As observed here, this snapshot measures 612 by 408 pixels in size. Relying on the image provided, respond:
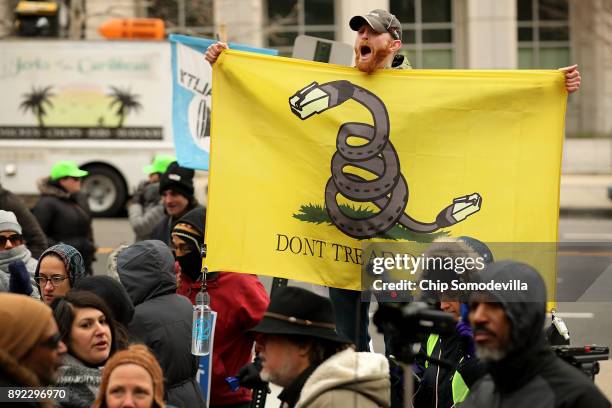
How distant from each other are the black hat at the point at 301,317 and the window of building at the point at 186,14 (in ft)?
90.1

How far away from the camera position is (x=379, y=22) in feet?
21.0

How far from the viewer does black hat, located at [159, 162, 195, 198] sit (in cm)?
899

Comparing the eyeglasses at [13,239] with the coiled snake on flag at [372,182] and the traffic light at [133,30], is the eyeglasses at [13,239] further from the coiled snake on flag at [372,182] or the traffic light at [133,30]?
the traffic light at [133,30]

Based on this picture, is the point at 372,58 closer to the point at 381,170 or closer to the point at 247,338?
the point at 381,170

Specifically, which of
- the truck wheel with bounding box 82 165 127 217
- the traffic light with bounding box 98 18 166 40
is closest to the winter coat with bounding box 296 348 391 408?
the truck wheel with bounding box 82 165 127 217

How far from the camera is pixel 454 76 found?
21.3 ft

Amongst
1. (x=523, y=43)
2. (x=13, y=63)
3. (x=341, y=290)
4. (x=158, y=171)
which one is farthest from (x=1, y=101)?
(x=341, y=290)

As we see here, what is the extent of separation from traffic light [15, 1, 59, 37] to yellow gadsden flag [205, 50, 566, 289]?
17682 mm

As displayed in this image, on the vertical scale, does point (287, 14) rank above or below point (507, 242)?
above

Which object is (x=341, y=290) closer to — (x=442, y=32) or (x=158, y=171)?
(x=158, y=171)

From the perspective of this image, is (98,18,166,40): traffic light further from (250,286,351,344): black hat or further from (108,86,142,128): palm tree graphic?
(250,286,351,344): black hat

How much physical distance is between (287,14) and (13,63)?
1096 centimetres

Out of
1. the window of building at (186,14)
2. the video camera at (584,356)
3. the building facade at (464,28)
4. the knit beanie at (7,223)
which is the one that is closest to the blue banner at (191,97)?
the knit beanie at (7,223)

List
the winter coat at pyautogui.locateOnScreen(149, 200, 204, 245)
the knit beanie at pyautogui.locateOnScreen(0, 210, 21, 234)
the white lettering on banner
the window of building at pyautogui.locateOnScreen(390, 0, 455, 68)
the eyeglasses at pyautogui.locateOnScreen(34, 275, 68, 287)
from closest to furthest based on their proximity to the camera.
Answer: the eyeglasses at pyautogui.locateOnScreen(34, 275, 68, 287)
the knit beanie at pyautogui.locateOnScreen(0, 210, 21, 234)
the white lettering on banner
the winter coat at pyautogui.locateOnScreen(149, 200, 204, 245)
the window of building at pyautogui.locateOnScreen(390, 0, 455, 68)
